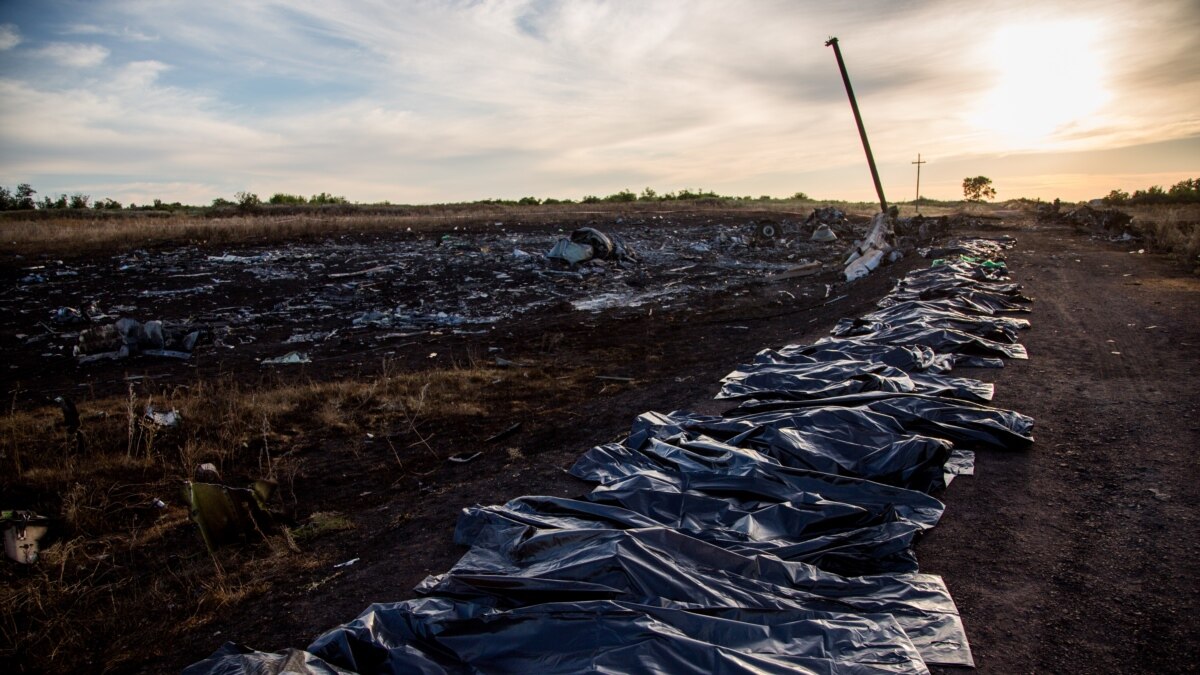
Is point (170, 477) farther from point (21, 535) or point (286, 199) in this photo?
point (286, 199)

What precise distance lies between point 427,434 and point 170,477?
1.95 metres

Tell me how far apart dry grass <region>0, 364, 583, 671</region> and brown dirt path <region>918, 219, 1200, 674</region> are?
3.32m

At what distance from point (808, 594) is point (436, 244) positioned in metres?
16.7

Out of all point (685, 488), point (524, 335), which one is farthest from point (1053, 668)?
point (524, 335)

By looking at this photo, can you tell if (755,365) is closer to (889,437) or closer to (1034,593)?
(889,437)

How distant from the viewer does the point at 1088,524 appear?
116 inches

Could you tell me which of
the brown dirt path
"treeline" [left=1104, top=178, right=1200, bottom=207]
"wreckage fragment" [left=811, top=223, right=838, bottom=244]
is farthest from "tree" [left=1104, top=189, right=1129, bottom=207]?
the brown dirt path

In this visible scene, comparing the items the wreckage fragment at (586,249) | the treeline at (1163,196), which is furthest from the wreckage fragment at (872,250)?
the treeline at (1163,196)

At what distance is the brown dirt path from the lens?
2.19 m

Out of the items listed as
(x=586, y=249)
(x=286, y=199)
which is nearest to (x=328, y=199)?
(x=286, y=199)

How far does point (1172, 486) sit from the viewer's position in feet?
10.5

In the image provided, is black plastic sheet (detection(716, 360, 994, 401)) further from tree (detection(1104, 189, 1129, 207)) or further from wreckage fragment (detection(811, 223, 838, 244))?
tree (detection(1104, 189, 1129, 207))

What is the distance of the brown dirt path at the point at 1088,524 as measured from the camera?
7.18 ft

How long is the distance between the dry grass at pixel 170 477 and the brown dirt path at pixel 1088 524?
3318 mm
